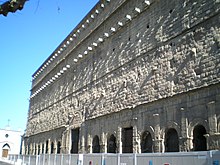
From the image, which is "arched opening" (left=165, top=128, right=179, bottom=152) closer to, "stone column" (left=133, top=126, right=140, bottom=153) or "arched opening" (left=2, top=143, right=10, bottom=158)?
"stone column" (left=133, top=126, right=140, bottom=153)

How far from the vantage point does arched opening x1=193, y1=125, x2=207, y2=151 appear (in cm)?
960

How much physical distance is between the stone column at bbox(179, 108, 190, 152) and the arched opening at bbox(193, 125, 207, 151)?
262mm

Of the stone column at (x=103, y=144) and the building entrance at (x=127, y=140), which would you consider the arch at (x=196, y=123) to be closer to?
the building entrance at (x=127, y=140)

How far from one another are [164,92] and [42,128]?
60.2ft

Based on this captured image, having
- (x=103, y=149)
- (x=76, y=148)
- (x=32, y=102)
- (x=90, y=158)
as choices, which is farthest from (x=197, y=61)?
(x=32, y=102)

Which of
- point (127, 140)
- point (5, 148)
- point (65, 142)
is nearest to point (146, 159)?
point (127, 140)

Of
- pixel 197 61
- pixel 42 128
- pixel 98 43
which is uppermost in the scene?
pixel 98 43

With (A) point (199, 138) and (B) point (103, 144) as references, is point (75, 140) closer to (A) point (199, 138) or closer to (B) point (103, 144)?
(B) point (103, 144)

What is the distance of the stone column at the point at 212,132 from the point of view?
8.64 meters

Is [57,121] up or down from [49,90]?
down

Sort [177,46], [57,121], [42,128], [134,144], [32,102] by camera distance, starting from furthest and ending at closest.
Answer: [32,102] → [42,128] → [57,121] → [134,144] → [177,46]

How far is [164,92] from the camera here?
1111cm

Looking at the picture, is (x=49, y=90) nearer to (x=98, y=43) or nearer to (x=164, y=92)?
(x=98, y=43)

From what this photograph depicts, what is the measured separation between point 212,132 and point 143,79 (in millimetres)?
4478
